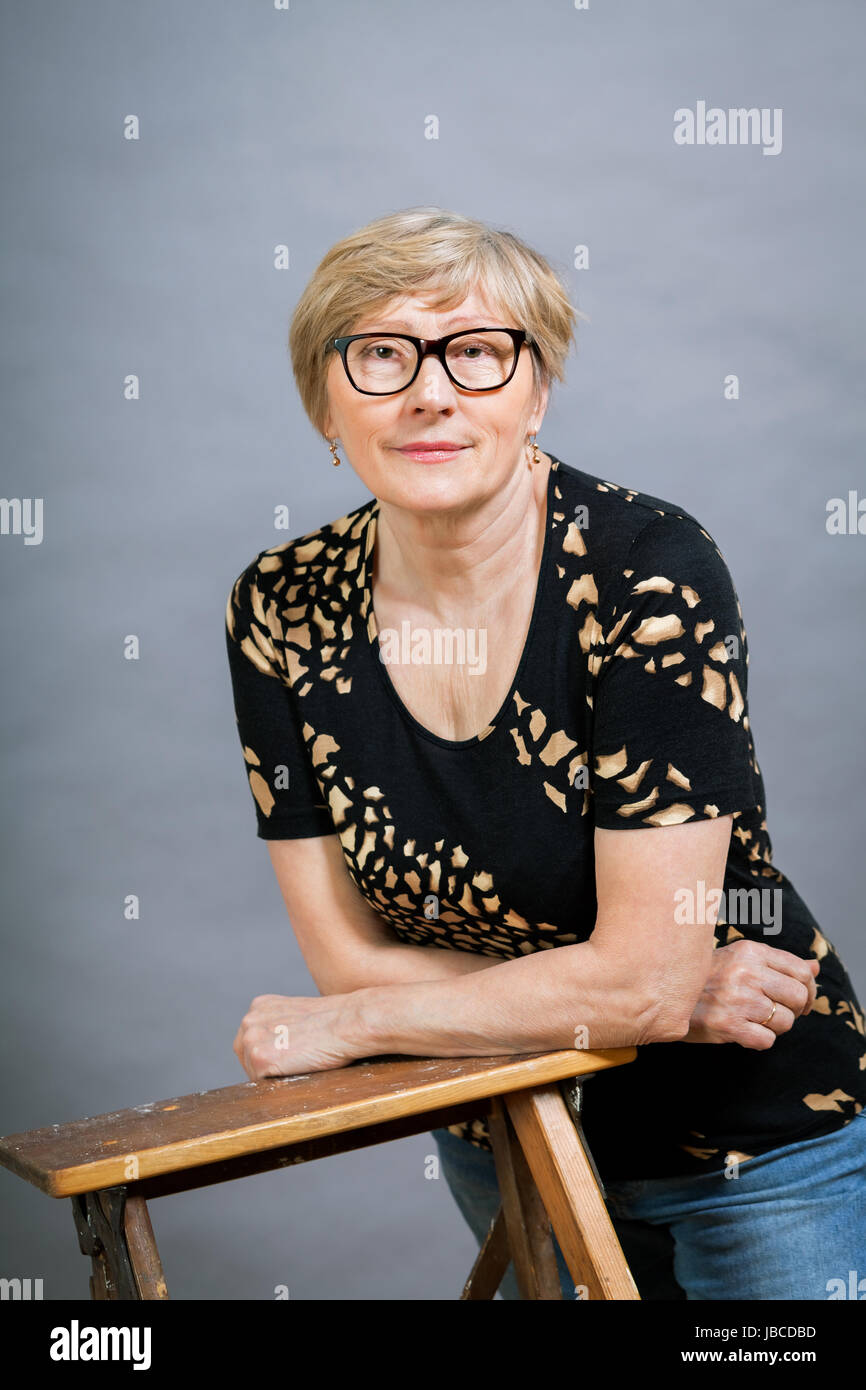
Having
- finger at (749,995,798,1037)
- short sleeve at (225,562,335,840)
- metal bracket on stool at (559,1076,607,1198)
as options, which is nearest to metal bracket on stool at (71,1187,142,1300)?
metal bracket on stool at (559,1076,607,1198)

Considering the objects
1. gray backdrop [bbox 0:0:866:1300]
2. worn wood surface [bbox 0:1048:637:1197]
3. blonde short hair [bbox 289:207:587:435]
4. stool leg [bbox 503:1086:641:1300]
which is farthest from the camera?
gray backdrop [bbox 0:0:866:1300]

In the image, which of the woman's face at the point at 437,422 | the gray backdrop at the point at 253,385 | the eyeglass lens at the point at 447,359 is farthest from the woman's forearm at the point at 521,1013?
the gray backdrop at the point at 253,385

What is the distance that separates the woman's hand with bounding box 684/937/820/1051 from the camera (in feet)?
4.94

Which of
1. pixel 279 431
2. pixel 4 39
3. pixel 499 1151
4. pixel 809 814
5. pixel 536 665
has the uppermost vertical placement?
pixel 4 39

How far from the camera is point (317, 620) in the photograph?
170 centimetres

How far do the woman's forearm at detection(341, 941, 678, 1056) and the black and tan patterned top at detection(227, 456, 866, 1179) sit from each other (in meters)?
0.06

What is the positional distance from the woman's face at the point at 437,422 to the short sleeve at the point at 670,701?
0.19 meters

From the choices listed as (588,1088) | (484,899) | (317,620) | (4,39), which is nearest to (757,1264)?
(588,1088)

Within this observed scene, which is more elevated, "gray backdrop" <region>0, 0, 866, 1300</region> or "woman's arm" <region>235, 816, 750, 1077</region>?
"gray backdrop" <region>0, 0, 866, 1300</region>

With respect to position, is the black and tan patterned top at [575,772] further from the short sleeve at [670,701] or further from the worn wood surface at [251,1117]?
the worn wood surface at [251,1117]

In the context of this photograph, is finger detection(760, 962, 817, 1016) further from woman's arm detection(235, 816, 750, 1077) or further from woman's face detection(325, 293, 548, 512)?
woman's face detection(325, 293, 548, 512)

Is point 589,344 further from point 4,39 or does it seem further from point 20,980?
point 20,980

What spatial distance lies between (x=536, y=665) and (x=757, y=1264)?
0.68 metres

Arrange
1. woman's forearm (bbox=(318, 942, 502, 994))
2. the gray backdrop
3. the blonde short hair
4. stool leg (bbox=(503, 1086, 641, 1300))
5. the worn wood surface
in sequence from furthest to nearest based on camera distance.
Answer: the gray backdrop → woman's forearm (bbox=(318, 942, 502, 994)) → the blonde short hair → stool leg (bbox=(503, 1086, 641, 1300)) → the worn wood surface
